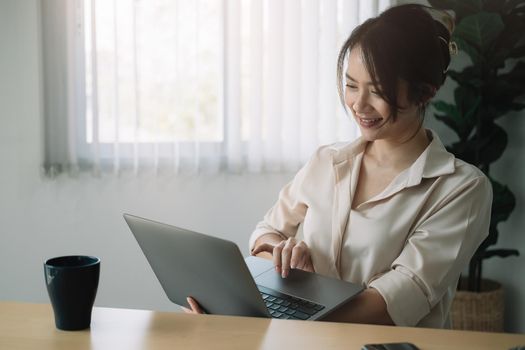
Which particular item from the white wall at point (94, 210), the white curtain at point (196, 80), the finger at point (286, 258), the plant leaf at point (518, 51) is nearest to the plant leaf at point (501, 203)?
the plant leaf at point (518, 51)

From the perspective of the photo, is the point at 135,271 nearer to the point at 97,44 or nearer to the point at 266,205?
the point at 266,205

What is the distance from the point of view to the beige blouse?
125 centimetres

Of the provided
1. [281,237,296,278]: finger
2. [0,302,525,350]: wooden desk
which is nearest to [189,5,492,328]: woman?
[281,237,296,278]: finger

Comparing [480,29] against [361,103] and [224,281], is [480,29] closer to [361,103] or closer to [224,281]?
[361,103]

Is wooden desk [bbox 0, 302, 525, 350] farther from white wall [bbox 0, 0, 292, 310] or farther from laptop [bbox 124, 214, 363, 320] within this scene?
white wall [bbox 0, 0, 292, 310]

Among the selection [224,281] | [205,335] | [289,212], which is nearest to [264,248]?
[289,212]

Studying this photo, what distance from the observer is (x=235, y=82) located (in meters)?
2.56

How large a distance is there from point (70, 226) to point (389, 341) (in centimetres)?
219

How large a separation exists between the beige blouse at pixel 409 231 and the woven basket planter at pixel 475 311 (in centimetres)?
112

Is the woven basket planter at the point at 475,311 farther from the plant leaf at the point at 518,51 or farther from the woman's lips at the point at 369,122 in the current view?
the woman's lips at the point at 369,122

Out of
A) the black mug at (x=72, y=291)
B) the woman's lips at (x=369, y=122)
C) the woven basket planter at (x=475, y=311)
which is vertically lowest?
the woven basket planter at (x=475, y=311)

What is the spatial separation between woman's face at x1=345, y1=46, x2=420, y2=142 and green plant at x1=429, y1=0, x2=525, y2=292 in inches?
43.2

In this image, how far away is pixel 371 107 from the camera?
1.37m

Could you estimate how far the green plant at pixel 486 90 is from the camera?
93.0 inches
